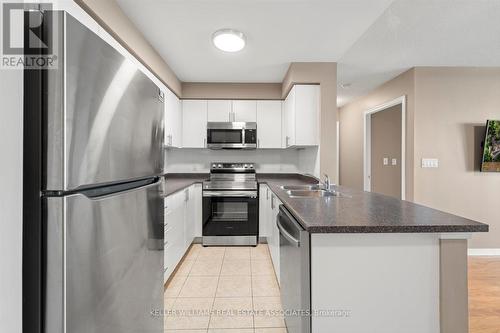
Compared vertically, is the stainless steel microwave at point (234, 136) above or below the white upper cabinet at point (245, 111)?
below

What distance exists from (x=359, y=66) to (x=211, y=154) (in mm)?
2496

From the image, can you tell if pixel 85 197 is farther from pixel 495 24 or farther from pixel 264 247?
pixel 495 24

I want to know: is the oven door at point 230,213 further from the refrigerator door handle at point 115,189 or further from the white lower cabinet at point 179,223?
the refrigerator door handle at point 115,189

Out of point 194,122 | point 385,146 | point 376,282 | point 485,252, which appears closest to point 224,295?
point 376,282

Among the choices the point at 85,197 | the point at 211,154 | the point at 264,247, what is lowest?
the point at 264,247

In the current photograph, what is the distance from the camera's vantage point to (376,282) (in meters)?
1.06

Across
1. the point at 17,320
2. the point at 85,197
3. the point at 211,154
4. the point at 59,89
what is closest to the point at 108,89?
the point at 59,89

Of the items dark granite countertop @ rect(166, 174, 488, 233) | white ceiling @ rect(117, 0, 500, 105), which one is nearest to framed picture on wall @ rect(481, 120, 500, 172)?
white ceiling @ rect(117, 0, 500, 105)

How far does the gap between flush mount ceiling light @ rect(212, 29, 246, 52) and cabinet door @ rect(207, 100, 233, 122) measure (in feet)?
A: 4.57

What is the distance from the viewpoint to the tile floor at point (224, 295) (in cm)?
179

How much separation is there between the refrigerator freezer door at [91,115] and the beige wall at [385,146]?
15.4 ft

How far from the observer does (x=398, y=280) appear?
105 centimetres

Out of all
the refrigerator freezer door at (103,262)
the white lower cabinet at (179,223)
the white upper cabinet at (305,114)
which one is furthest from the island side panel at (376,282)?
the white upper cabinet at (305,114)

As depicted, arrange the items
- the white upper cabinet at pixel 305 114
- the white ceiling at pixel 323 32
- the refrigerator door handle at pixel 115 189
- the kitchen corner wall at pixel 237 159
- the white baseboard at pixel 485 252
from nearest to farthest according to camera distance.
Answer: the refrigerator door handle at pixel 115 189 < the white ceiling at pixel 323 32 < the white upper cabinet at pixel 305 114 < the white baseboard at pixel 485 252 < the kitchen corner wall at pixel 237 159
